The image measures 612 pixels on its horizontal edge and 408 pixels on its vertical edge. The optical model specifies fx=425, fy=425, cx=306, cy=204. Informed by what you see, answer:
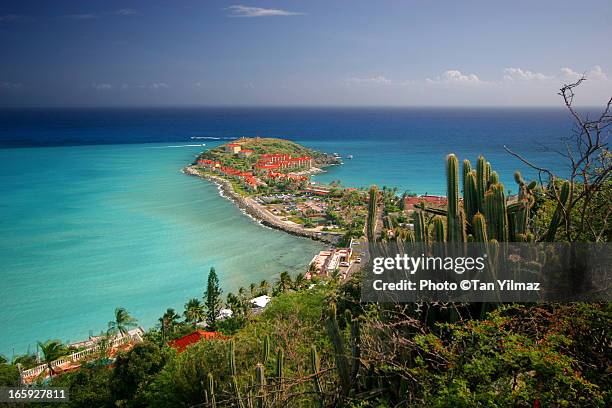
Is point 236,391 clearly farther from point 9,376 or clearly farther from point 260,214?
point 260,214

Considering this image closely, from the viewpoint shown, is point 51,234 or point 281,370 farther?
point 51,234

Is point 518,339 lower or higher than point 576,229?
lower

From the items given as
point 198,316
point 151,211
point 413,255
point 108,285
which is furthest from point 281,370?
point 151,211

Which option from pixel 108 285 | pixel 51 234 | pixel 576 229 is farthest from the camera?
pixel 51 234

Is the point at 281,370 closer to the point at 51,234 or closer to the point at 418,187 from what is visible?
the point at 51,234

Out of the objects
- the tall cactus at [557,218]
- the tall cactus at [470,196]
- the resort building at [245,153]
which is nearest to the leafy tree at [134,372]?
the tall cactus at [470,196]
